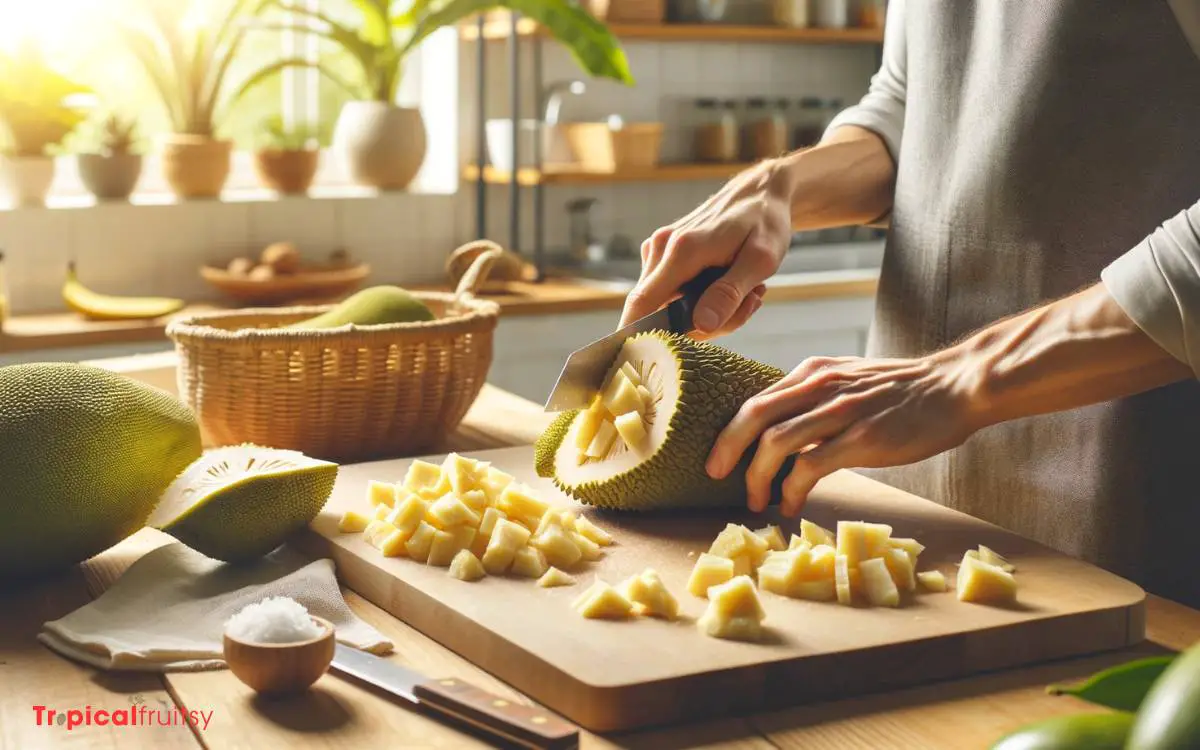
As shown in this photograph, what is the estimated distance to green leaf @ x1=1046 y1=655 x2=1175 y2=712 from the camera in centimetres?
54

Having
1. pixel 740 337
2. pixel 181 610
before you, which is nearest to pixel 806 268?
pixel 740 337

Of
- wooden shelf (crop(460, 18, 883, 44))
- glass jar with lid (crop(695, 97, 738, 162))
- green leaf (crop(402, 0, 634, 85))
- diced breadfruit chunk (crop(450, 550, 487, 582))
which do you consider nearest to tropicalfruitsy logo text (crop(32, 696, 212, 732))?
diced breadfruit chunk (crop(450, 550, 487, 582))

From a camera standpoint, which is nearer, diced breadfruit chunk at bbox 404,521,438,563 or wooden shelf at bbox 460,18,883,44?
diced breadfruit chunk at bbox 404,521,438,563

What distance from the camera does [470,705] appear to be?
820mm

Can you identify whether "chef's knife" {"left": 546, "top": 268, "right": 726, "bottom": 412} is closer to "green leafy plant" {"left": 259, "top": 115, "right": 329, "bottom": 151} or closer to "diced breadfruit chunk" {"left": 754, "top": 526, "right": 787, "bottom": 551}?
"diced breadfruit chunk" {"left": 754, "top": 526, "right": 787, "bottom": 551}

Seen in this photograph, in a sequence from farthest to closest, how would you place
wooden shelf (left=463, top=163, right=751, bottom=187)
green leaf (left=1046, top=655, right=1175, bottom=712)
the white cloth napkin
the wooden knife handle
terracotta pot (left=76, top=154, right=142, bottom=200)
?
wooden shelf (left=463, top=163, right=751, bottom=187)
terracotta pot (left=76, top=154, right=142, bottom=200)
the white cloth napkin
the wooden knife handle
green leaf (left=1046, top=655, right=1175, bottom=712)

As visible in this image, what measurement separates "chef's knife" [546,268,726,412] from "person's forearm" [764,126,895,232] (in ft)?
0.78

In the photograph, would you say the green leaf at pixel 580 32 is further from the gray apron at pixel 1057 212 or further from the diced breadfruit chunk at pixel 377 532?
the diced breadfruit chunk at pixel 377 532

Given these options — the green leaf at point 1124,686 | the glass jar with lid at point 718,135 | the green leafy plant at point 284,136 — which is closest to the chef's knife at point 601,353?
the green leaf at point 1124,686

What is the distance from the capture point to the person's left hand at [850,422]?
1171 millimetres

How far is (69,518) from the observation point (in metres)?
1.06

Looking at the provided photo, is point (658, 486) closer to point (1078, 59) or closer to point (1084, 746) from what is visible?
point (1078, 59)

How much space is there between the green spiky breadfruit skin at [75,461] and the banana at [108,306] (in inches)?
71.1

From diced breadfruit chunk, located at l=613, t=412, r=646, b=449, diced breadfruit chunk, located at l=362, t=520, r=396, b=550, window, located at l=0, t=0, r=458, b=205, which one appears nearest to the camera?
diced breadfruit chunk, located at l=362, t=520, r=396, b=550
